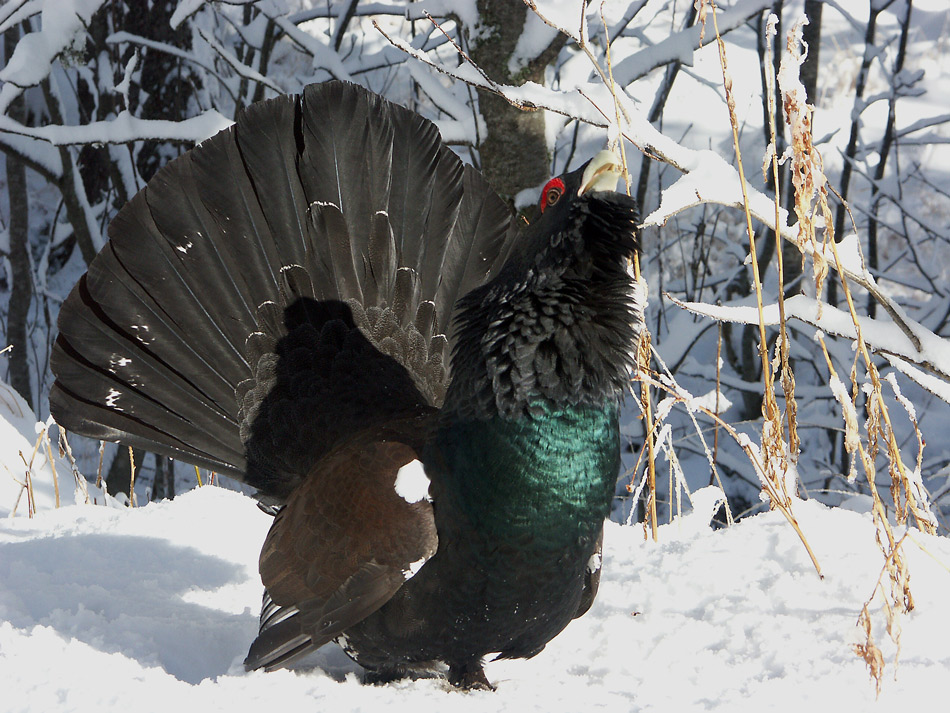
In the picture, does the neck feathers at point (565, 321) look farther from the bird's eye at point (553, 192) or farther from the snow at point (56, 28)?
the snow at point (56, 28)

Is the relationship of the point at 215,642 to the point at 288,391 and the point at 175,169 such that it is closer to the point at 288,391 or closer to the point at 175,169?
the point at 288,391

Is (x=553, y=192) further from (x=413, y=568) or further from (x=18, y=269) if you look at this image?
(x=18, y=269)

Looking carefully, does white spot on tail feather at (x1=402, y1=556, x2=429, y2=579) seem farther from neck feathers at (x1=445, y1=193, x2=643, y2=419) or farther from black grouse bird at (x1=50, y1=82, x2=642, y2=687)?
neck feathers at (x1=445, y1=193, x2=643, y2=419)

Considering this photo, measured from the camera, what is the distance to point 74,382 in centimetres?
276

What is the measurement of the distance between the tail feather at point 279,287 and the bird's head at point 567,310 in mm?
679

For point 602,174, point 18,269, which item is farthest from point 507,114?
point 18,269

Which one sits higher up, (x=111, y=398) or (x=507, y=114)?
(x=507, y=114)

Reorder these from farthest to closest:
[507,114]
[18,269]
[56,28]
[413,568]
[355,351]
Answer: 1. [18,269]
2. [56,28]
3. [507,114]
4. [355,351]
5. [413,568]

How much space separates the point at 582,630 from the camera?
2.38m

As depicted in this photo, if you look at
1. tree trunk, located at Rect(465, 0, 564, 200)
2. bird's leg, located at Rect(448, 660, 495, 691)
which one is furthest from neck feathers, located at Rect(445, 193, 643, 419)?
tree trunk, located at Rect(465, 0, 564, 200)

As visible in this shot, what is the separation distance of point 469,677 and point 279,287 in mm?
→ 1299

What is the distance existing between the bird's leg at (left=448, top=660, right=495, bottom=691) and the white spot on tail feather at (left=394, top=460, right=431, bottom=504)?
44cm

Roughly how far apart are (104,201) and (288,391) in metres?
5.96

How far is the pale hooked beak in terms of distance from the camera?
192 cm
